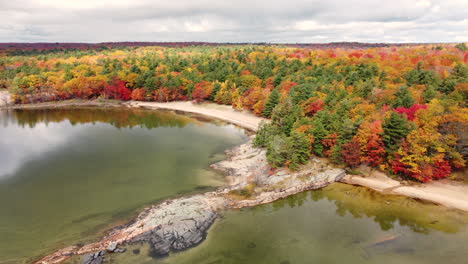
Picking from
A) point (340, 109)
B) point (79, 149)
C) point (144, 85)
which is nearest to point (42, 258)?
point (79, 149)

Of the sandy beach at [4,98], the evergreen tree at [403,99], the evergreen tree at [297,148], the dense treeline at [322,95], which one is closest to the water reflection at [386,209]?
the dense treeline at [322,95]

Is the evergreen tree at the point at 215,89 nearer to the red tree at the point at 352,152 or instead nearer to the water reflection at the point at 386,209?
the red tree at the point at 352,152

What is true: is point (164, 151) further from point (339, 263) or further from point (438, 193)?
point (438, 193)

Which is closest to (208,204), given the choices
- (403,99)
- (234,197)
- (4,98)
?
(234,197)

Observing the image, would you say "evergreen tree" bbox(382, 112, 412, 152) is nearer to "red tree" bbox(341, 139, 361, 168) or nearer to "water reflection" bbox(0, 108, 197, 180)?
"red tree" bbox(341, 139, 361, 168)

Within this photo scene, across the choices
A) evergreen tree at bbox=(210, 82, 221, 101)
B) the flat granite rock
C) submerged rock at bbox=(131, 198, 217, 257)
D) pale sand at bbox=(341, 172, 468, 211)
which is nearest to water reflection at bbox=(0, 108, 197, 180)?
evergreen tree at bbox=(210, 82, 221, 101)

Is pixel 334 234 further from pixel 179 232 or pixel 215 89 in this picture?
pixel 215 89
